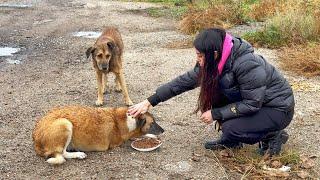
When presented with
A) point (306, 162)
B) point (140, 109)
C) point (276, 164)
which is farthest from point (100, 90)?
point (306, 162)

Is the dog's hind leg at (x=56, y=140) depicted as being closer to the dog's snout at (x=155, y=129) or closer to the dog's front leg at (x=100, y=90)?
the dog's snout at (x=155, y=129)

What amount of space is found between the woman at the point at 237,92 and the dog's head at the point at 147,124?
0.39 feet

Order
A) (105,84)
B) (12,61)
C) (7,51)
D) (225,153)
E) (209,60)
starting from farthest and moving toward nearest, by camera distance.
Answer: (7,51) < (12,61) < (105,84) < (225,153) < (209,60)

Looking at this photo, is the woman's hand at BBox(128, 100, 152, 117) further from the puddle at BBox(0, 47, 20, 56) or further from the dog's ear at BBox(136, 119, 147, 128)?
the puddle at BBox(0, 47, 20, 56)

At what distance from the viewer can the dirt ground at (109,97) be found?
5.30 metres

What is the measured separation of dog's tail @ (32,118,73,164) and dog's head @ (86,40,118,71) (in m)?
2.38

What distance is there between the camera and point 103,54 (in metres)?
7.61

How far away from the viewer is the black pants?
17.0ft

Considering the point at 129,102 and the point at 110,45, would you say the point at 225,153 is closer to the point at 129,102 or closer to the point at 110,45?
the point at 129,102

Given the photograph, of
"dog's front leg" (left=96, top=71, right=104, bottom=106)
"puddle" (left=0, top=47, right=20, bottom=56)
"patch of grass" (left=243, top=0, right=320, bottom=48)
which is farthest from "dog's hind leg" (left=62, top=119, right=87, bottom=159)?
"patch of grass" (left=243, top=0, right=320, bottom=48)

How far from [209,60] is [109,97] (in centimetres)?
356

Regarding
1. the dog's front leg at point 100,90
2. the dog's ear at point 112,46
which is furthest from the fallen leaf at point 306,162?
the dog's ear at point 112,46

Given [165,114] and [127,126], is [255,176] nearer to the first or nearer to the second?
[127,126]

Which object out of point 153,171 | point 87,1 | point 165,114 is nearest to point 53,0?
point 87,1
